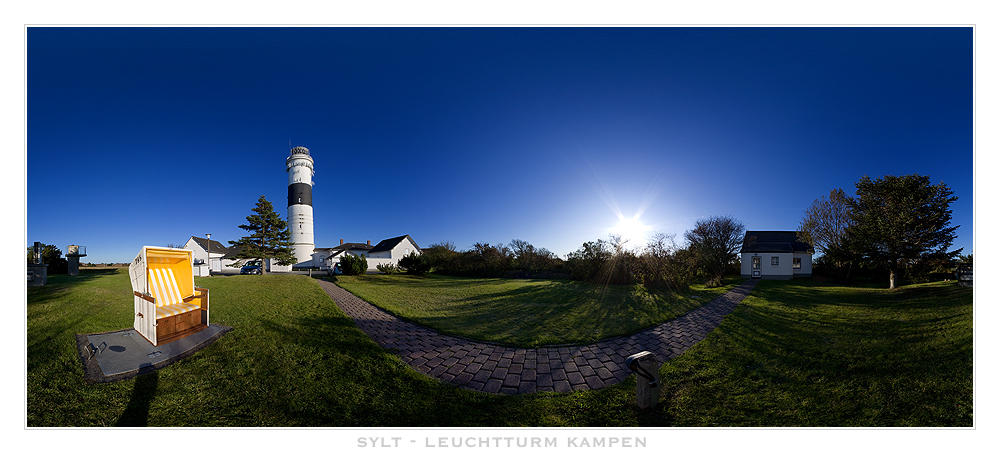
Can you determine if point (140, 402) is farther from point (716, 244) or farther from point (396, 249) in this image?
point (396, 249)

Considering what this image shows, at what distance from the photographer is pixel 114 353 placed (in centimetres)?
284

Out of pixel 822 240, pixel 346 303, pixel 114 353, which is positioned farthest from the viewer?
pixel 822 240

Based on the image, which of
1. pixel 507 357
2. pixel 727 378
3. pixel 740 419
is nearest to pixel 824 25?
pixel 727 378

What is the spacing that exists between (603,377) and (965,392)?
2842mm

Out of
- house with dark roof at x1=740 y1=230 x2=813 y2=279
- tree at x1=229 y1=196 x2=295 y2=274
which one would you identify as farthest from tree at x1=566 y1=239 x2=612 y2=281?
tree at x1=229 y1=196 x2=295 y2=274

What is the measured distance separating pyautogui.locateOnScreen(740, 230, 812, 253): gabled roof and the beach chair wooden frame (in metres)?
18.9

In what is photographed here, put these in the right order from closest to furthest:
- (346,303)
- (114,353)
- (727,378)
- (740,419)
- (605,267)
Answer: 1. (740,419)
2. (727,378)
3. (114,353)
4. (346,303)
5. (605,267)

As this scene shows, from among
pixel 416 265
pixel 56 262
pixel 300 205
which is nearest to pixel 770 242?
pixel 416 265

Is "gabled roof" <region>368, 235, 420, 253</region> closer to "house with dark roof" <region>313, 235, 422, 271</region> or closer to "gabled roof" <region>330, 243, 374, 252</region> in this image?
"house with dark roof" <region>313, 235, 422, 271</region>

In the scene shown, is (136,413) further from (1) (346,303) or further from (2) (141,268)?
(1) (346,303)

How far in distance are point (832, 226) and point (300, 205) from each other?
2245 centimetres

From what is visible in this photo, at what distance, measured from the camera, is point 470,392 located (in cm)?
240

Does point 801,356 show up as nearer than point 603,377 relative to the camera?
No

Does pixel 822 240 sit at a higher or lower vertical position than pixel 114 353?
higher
